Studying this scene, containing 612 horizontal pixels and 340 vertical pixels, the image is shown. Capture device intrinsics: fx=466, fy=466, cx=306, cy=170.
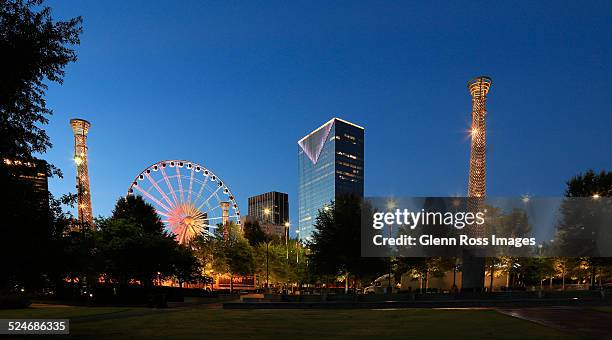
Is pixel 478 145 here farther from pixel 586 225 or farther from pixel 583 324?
pixel 583 324

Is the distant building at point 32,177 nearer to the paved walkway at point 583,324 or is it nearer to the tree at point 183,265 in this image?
the paved walkway at point 583,324

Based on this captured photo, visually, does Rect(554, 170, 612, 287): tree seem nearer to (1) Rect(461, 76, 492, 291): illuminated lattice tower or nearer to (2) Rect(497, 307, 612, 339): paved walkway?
(1) Rect(461, 76, 492, 291): illuminated lattice tower

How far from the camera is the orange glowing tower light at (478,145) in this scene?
1797 inches

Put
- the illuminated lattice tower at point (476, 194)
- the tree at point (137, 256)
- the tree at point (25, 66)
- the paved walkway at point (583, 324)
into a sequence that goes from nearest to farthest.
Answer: the tree at point (25, 66) < the paved walkway at point (583, 324) < the illuminated lattice tower at point (476, 194) < the tree at point (137, 256)

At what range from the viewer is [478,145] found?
46531 millimetres

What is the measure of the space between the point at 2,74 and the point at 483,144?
43.5m

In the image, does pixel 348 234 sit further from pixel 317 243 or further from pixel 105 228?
pixel 105 228

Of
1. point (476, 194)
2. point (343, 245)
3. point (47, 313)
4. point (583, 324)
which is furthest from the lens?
point (343, 245)

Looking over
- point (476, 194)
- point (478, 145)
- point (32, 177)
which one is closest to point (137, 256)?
point (476, 194)

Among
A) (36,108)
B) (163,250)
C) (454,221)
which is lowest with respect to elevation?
(163,250)

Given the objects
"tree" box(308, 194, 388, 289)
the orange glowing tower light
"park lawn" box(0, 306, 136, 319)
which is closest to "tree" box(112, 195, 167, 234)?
"tree" box(308, 194, 388, 289)

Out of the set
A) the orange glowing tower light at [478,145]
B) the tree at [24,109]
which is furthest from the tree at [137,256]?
the tree at [24,109]

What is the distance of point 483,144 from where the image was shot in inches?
1838

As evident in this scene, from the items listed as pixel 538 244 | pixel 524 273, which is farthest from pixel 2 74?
pixel 524 273
